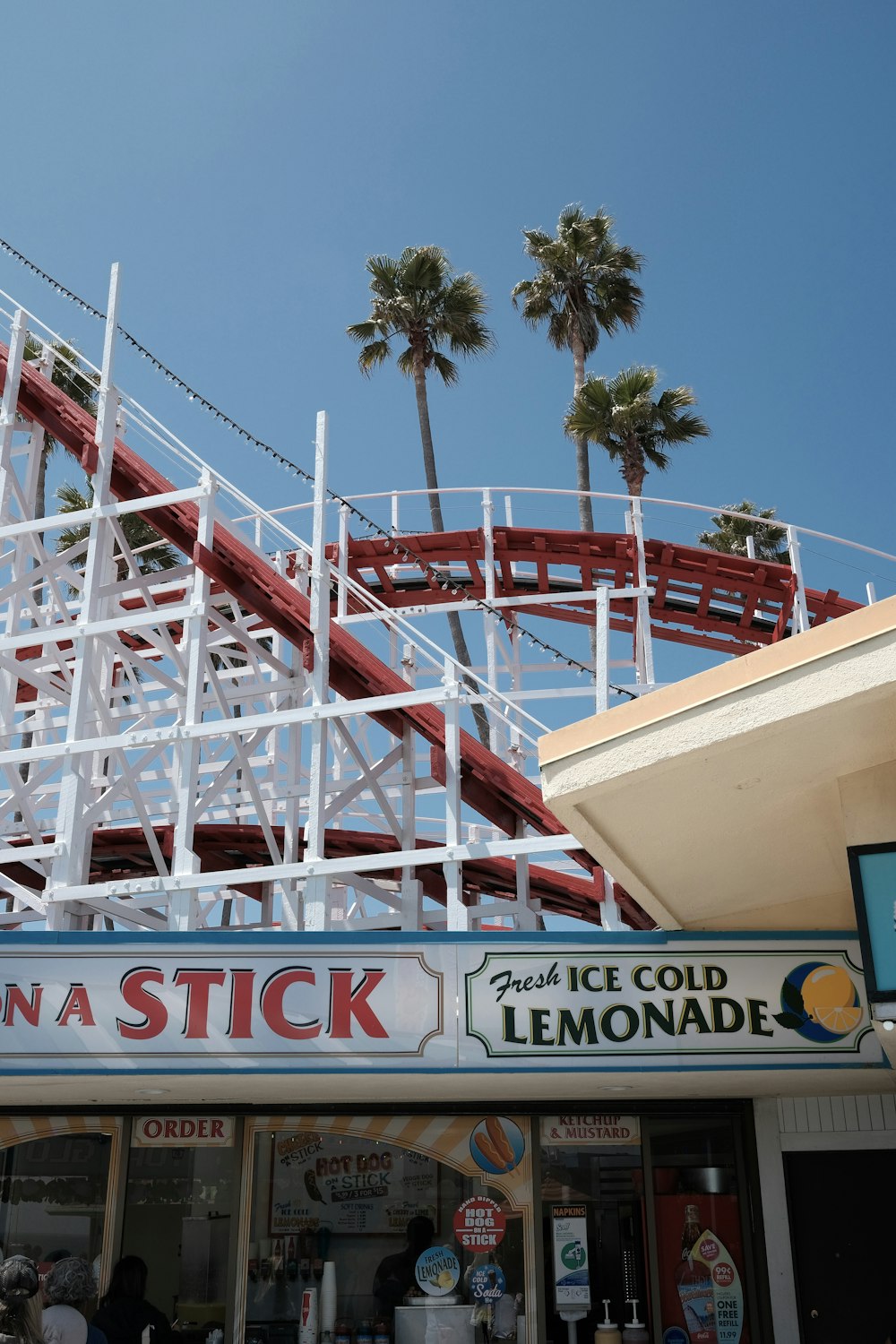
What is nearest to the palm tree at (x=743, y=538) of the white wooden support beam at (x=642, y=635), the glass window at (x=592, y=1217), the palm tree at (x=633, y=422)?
the palm tree at (x=633, y=422)

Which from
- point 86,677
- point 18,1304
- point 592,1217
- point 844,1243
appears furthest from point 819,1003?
point 86,677

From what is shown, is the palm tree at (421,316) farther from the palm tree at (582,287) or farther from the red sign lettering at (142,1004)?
the red sign lettering at (142,1004)

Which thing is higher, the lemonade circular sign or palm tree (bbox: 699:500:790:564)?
palm tree (bbox: 699:500:790:564)

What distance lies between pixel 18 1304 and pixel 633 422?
1088 inches

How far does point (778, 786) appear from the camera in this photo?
655 centimetres

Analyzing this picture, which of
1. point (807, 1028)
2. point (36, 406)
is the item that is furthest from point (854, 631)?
point (36, 406)

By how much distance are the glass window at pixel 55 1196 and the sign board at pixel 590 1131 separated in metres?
3.47

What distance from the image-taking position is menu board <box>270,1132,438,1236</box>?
32.6ft

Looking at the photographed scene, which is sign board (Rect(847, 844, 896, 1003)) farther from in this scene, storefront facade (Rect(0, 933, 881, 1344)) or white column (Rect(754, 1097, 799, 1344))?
white column (Rect(754, 1097, 799, 1344))

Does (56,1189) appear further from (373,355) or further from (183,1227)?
(373,355)

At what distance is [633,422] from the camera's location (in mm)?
30328

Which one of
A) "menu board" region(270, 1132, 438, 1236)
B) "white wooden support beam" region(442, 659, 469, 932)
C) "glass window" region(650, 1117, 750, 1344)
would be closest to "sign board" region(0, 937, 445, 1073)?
"white wooden support beam" region(442, 659, 469, 932)

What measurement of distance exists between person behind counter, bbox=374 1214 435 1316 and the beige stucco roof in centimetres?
379

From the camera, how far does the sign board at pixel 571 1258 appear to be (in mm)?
9758
